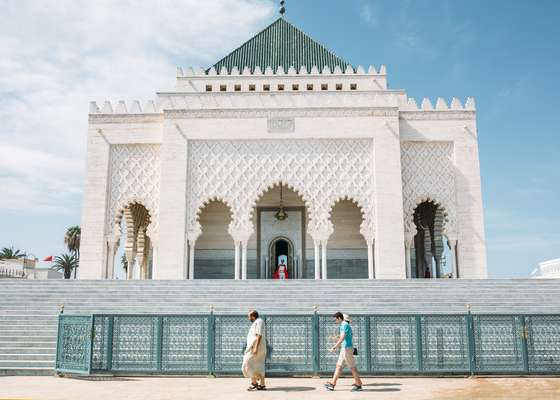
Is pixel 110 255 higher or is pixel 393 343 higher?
pixel 110 255

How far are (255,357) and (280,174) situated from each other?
1094 centimetres

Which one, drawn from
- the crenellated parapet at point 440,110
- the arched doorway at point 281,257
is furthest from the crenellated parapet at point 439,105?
the arched doorway at point 281,257

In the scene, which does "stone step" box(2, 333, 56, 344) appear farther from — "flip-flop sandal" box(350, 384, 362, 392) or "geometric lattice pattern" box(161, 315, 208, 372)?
"flip-flop sandal" box(350, 384, 362, 392)

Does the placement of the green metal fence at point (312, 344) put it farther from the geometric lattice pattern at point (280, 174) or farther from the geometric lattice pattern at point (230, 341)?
the geometric lattice pattern at point (280, 174)

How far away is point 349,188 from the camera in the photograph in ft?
55.6

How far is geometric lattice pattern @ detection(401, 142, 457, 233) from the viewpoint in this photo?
17.1m

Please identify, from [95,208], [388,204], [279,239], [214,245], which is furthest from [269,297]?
[95,208]

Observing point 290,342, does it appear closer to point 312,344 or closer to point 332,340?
point 312,344

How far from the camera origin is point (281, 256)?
19281 millimetres

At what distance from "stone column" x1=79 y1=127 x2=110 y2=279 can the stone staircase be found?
14.8 feet

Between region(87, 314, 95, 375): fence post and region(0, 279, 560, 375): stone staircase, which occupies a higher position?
region(0, 279, 560, 375): stone staircase

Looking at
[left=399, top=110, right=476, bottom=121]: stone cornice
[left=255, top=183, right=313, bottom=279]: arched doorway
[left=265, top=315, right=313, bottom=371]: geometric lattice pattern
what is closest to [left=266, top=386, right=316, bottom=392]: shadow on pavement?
[left=265, top=315, right=313, bottom=371]: geometric lattice pattern

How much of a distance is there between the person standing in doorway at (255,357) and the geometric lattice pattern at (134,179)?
10800 millimetres

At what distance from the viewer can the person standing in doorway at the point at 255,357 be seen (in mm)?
6438
